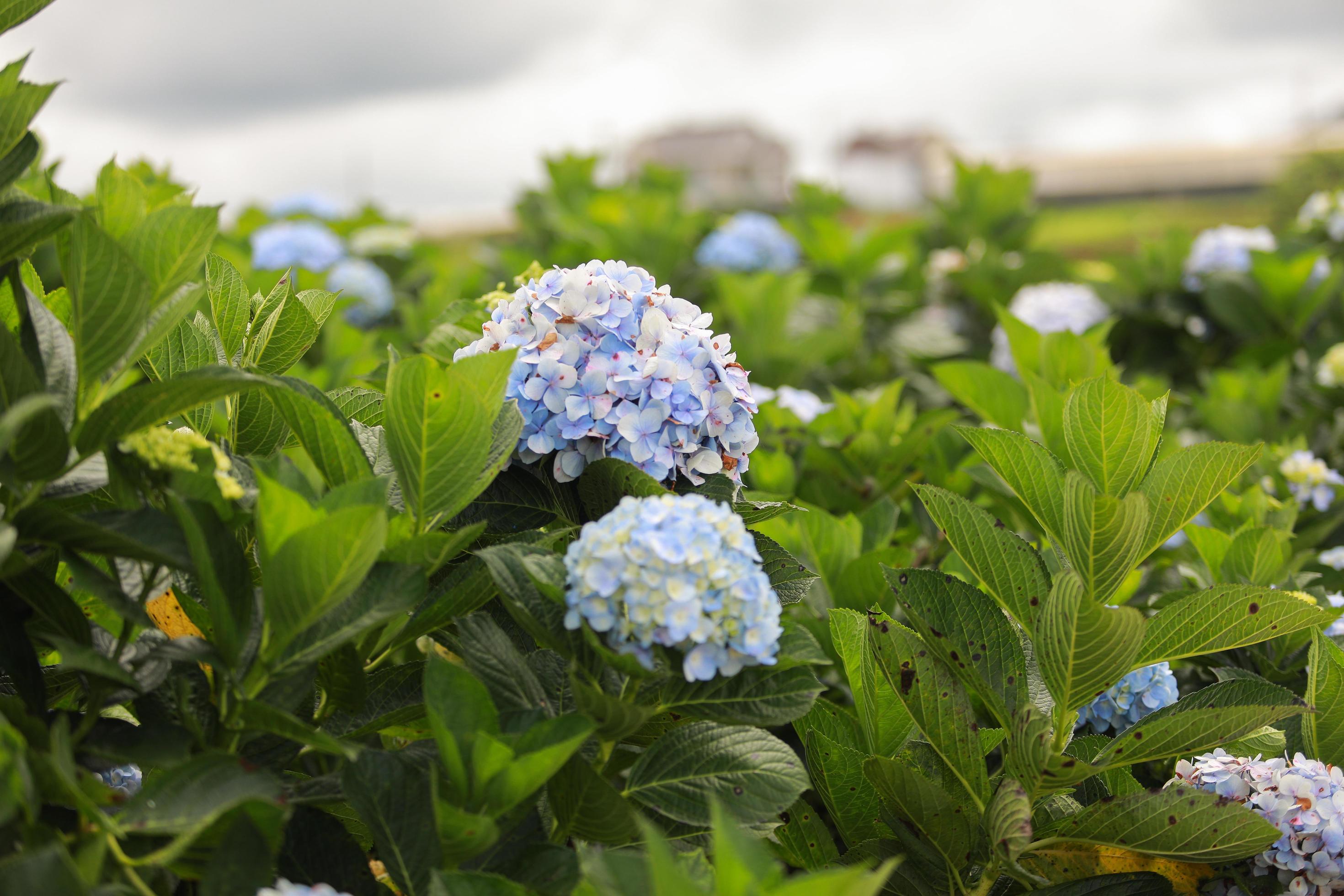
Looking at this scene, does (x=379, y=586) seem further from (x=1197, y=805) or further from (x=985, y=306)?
(x=985, y=306)

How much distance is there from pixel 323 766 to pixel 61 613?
313 millimetres

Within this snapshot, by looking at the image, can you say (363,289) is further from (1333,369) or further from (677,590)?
(677,590)

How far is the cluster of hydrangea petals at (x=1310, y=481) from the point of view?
240 centimetres

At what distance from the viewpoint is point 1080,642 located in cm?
120

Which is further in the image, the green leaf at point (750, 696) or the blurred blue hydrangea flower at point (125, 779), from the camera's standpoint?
the blurred blue hydrangea flower at point (125, 779)

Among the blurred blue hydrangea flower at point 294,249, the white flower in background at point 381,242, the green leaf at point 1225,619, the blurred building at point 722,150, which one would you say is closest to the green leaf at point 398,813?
the green leaf at point 1225,619

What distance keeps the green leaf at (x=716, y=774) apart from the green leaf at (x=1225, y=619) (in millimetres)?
471

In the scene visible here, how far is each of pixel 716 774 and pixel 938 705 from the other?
319 millimetres

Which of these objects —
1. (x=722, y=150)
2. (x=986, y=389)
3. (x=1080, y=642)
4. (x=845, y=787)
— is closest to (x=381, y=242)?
(x=986, y=389)

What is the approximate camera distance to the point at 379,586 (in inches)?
40.9

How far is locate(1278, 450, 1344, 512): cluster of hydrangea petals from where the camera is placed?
2402mm

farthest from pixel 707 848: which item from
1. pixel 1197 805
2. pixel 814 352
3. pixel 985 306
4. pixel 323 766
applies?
pixel 985 306

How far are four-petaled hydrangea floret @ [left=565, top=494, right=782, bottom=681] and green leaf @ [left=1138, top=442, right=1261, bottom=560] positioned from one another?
55 cm

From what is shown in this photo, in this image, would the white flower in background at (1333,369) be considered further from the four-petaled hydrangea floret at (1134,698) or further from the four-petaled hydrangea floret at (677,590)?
the four-petaled hydrangea floret at (677,590)
